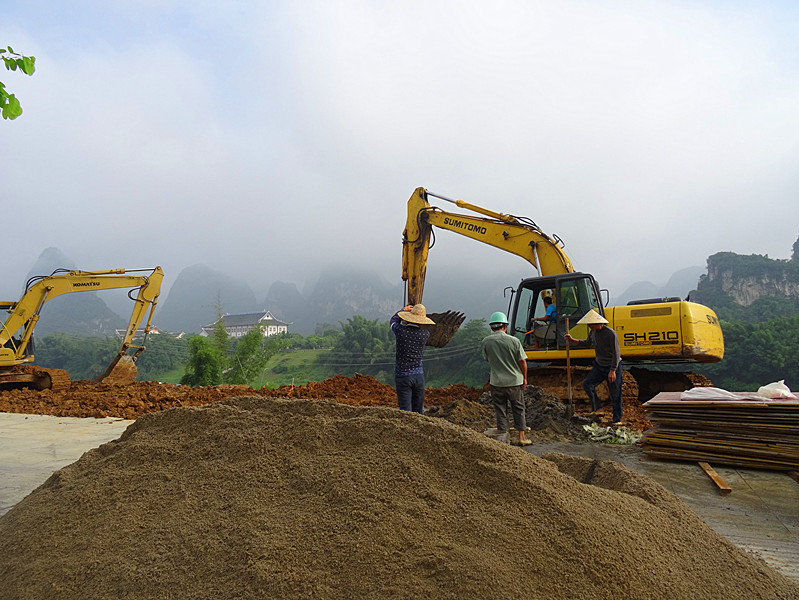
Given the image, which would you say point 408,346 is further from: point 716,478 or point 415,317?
point 716,478

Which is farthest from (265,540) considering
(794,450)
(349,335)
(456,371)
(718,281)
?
(718,281)

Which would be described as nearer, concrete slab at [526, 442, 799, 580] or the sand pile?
the sand pile

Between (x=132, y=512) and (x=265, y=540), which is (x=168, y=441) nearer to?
(x=132, y=512)

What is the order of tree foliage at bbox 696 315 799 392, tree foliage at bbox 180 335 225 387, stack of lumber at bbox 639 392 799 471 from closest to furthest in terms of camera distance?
stack of lumber at bbox 639 392 799 471
tree foliage at bbox 696 315 799 392
tree foliage at bbox 180 335 225 387

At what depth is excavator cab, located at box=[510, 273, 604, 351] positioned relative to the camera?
29.1ft

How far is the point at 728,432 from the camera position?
471 cm

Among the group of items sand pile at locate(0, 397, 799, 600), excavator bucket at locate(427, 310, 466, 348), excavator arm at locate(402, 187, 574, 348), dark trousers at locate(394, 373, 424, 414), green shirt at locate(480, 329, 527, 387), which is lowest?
sand pile at locate(0, 397, 799, 600)

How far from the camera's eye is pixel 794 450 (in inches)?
173

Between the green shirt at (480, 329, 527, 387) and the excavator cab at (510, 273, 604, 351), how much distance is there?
11.8 ft

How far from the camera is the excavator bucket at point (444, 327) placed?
30.7ft

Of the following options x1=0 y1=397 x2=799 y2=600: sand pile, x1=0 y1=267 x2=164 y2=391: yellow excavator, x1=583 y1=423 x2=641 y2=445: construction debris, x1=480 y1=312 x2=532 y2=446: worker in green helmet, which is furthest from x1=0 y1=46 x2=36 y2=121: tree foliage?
x1=0 y1=267 x2=164 y2=391: yellow excavator

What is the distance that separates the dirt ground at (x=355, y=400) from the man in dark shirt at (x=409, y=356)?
1.57 meters

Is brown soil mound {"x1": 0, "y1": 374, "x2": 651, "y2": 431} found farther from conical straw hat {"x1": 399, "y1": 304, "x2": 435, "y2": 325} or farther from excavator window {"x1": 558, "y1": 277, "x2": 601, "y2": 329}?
conical straw hat {"x1": 399, "y1": 304, "x2": 435, "y2": 325}

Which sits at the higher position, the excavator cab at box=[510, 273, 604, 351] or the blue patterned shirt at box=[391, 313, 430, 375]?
the excavator cab at box=[510, 273, 604, 351]
